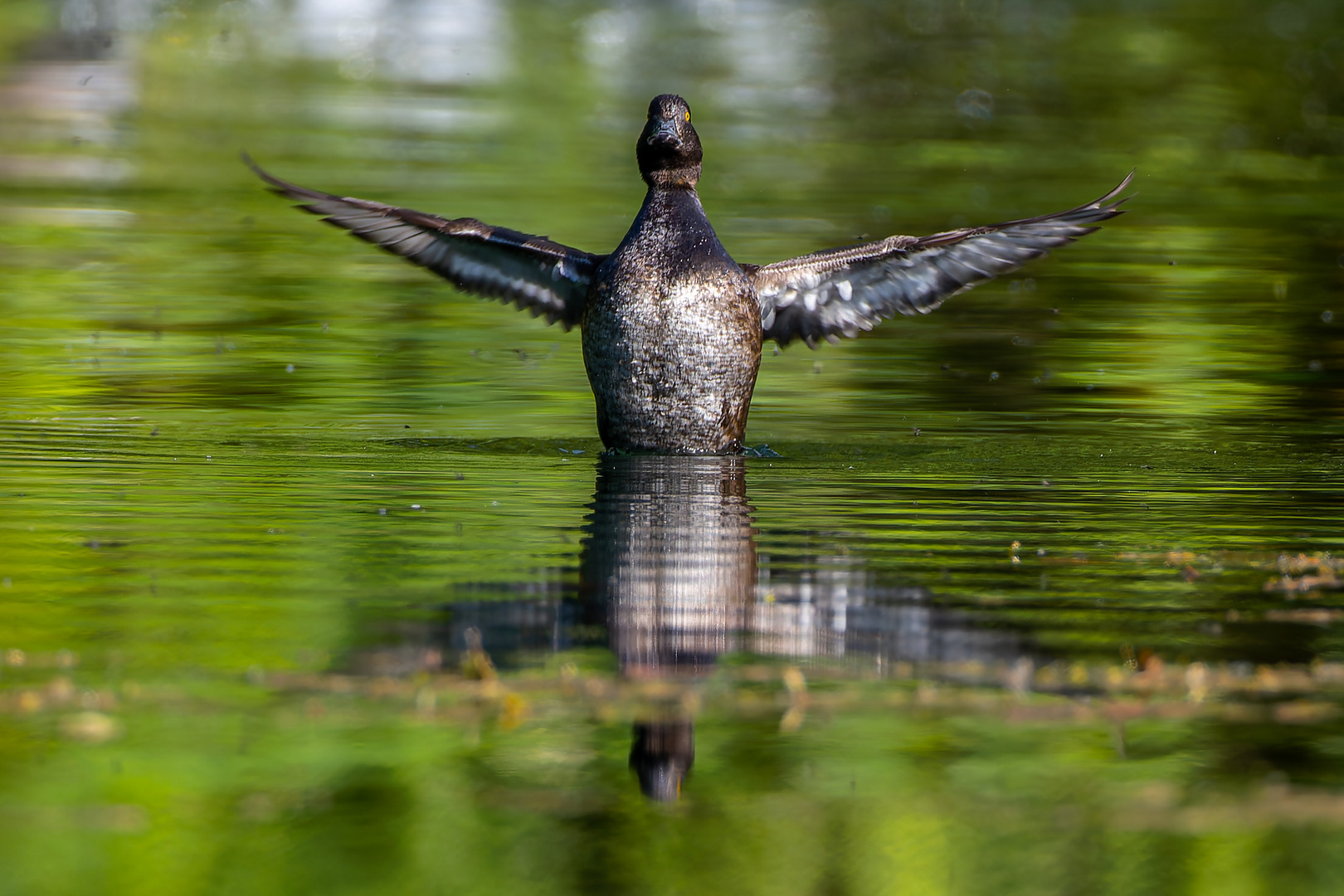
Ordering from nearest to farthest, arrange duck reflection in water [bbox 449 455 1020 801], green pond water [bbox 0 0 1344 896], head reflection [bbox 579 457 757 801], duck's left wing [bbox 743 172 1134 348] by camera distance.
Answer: green pond water [bbox 0 0 1344 896] → head reflection [bbox 579 457 757 801] → duck reflection in water [bbox 449 455 1020 801] → duck's left wing [bbox 743 172 1134 348]

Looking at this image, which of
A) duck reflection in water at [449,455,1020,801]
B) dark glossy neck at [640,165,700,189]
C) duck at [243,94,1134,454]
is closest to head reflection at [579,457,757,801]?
duck reflection in water at [449,455,1020,801]

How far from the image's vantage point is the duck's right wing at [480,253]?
1064cm

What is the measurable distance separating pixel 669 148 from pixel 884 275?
56.8 inches

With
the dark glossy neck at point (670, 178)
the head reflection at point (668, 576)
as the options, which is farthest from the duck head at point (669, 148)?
the head reflection at point (668, 576)

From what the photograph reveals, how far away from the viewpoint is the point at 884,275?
36.5 feet

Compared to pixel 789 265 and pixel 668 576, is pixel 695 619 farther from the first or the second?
pixel 789 265

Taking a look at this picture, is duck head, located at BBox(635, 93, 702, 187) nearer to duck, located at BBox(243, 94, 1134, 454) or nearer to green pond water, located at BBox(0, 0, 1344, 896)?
duck, located at BBox(243, 94, 1134, 454)

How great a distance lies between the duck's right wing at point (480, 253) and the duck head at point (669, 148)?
58 centimetres

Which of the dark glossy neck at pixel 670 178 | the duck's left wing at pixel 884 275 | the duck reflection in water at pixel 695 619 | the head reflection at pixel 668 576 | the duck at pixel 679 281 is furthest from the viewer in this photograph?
the dark glossy neck at pixel 670 178

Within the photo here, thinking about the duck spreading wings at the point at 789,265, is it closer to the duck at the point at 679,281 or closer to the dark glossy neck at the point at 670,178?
the duck at the point at 679,281

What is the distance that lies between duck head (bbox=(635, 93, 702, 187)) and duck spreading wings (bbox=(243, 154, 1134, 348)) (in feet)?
1.82

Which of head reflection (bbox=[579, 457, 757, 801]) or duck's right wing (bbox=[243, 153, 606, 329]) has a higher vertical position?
duck's right wing (bbox=[243, 153, 606, 329])

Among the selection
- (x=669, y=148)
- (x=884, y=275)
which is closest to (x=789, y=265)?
(x=884, y=275)

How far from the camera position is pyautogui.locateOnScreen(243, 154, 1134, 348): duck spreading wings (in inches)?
418
